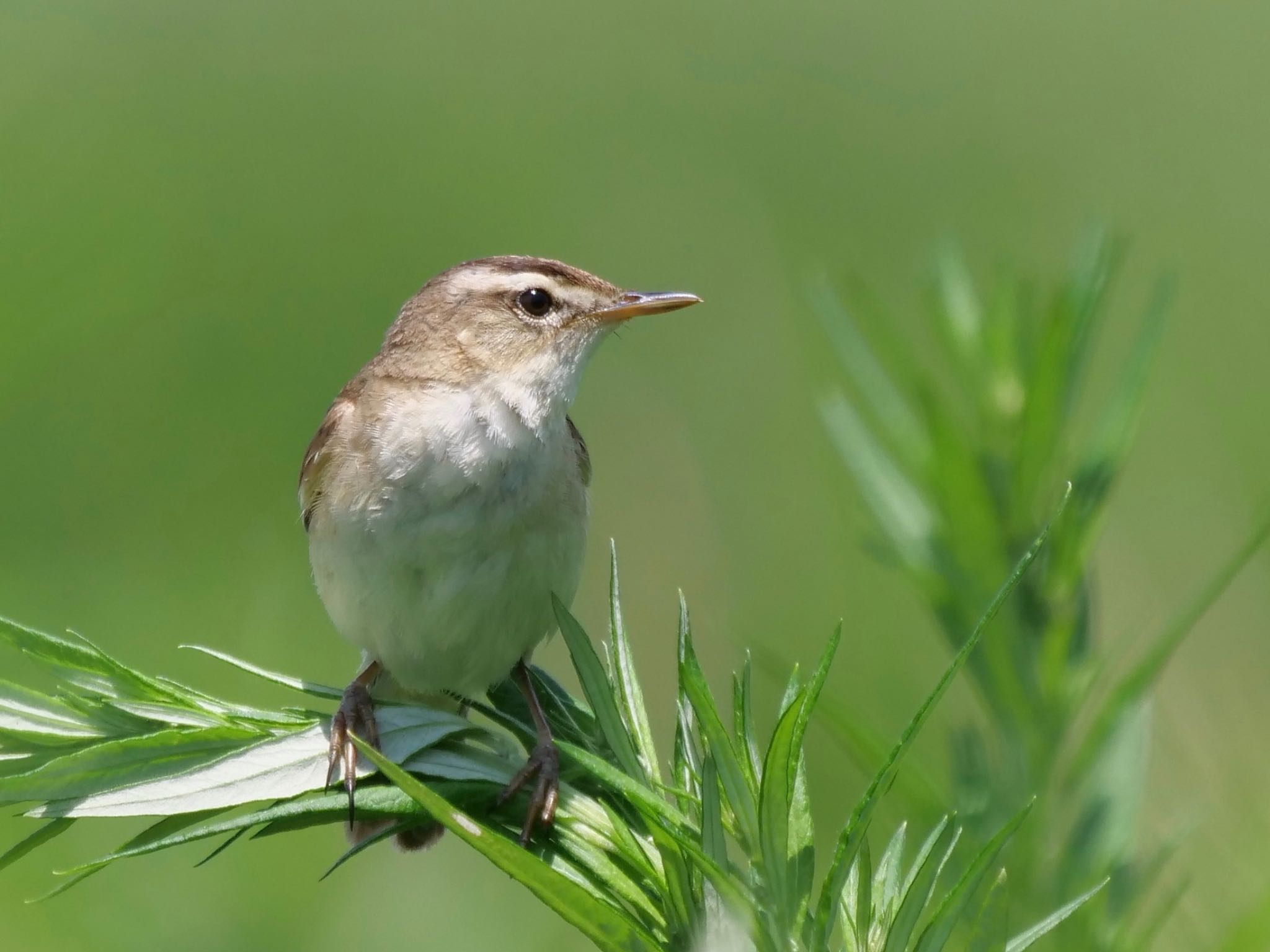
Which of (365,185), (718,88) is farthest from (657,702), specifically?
(718,88)

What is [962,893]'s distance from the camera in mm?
928

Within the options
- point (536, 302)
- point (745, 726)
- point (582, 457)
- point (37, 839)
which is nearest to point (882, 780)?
point (745, 726)

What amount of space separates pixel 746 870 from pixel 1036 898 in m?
0.31

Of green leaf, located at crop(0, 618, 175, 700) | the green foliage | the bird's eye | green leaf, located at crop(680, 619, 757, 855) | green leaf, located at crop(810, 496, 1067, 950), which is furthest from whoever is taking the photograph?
the bird's eye

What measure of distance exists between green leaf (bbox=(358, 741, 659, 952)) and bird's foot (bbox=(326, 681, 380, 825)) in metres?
0.08

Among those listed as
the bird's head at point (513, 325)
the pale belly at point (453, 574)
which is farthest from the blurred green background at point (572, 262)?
the bird's head at point (513, 325)

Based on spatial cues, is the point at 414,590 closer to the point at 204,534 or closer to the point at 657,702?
the point at 657,702

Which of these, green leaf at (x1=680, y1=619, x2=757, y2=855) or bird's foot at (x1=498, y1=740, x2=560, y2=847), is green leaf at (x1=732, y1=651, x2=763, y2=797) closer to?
green leaf at (x1=680, y1=619, x2=757, y2=855)

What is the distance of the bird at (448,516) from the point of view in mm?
2955

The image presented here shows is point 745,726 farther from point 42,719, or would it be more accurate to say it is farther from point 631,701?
point 42,719

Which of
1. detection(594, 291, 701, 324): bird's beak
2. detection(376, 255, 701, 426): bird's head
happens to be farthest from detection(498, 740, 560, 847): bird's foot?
detection(594, 291, 701, 324): bird's beak

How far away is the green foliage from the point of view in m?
1.25

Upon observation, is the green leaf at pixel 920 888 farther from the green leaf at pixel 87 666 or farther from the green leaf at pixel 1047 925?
the green leaf at pixel 87 666

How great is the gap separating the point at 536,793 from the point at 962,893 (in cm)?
39
